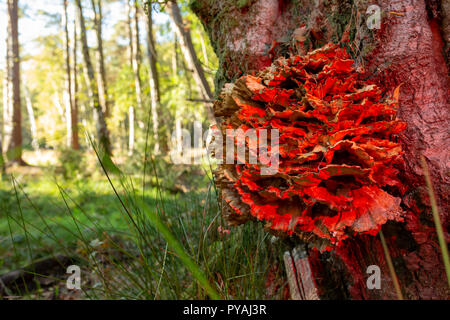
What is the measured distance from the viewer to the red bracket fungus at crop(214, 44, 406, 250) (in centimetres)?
83

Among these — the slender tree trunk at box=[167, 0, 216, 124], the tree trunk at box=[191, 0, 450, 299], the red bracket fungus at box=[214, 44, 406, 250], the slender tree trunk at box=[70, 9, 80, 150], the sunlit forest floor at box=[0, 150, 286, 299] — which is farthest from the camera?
the slender tree trunk at box=[70, 9, 80, 150]

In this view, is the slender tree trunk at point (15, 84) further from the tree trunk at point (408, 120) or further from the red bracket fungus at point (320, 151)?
the tree trunk at point (408, 120)

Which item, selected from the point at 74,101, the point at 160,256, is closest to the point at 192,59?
the point at 160,256

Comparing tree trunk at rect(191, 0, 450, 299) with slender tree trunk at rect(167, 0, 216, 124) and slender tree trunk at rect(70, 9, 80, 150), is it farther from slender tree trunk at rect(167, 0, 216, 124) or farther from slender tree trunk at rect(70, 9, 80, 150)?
slender tree trunk at rect(70, 9, 80, 150)

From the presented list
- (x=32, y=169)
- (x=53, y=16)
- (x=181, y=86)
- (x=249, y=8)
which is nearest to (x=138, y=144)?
(x=181, y=86)

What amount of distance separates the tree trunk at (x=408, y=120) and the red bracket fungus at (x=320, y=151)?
0.41 feet

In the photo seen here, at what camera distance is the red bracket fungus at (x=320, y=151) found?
832 millimetres

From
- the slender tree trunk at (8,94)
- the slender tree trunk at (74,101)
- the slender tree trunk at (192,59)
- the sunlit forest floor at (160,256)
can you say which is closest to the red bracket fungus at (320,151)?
the sunlit forest floor at (160,256)

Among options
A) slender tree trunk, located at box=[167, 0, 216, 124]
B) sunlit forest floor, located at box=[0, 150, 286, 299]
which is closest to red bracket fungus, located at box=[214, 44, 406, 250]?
sunlit forest floor, located at box=[0, 150, 286, 299]

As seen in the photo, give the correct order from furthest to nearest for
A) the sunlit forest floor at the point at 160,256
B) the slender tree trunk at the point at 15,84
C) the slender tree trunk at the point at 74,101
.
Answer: the slender tree trunk at the point at 74,101
the slender tree trunk at the point at 15,84
the sunlit forest floor at the point at 160,256

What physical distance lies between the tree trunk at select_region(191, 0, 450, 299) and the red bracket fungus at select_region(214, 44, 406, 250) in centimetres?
12

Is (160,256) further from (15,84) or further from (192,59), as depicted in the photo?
(15,84)

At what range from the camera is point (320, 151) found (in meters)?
0.83
